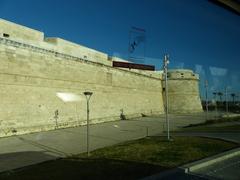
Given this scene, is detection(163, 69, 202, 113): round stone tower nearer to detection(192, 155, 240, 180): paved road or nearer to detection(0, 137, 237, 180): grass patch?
detection(0, 137, 237, 180): grass patch

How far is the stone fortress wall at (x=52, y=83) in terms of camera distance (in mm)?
18469

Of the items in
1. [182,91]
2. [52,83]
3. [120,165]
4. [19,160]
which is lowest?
[19,160]

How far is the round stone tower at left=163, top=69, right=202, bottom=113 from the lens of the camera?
44250 millimetres

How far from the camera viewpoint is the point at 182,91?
44.6 metres

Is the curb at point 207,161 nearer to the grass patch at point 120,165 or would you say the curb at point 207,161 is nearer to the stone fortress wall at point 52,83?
the grass patch at point 120,165

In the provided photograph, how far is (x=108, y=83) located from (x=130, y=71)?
217 inches

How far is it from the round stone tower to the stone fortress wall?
12.6 metres

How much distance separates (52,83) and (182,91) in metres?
26.9

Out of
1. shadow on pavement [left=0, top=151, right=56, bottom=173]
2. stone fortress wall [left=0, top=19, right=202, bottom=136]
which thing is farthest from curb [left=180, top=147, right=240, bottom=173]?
stone fortress wall [left=0, top=19, right=202, bottom=136]

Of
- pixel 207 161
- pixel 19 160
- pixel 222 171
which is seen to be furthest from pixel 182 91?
pixel 222 171

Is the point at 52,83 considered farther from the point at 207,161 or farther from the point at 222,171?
the point at 222,171

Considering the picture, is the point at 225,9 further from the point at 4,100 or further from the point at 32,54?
the point at 32,54

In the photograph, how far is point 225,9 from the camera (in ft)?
9.04

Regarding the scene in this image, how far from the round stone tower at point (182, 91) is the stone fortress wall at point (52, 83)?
12641 millimetres
